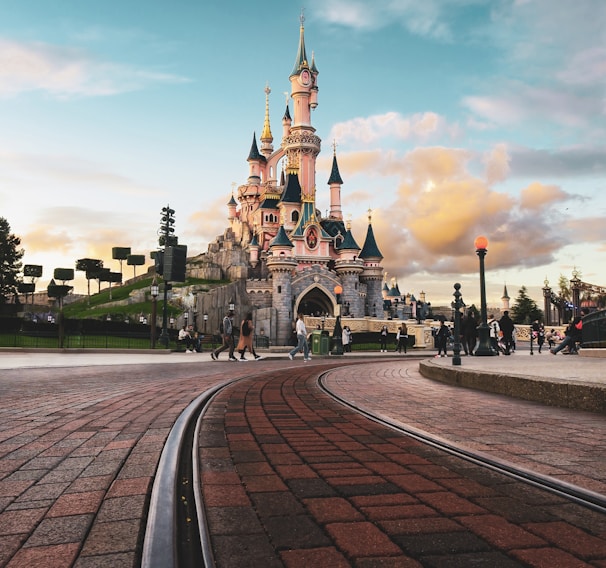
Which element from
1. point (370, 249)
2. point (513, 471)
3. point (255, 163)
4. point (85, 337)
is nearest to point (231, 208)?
point (255, 163)

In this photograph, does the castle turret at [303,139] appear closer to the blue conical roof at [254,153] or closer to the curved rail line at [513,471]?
the blue conical roof at [254,153]

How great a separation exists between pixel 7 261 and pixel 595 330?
2361 inches

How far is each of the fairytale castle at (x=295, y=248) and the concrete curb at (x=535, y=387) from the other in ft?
163

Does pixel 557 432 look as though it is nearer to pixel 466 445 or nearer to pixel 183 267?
pixel 466 445

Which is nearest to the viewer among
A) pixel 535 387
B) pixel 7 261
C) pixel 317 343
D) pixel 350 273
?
pixel 535 387

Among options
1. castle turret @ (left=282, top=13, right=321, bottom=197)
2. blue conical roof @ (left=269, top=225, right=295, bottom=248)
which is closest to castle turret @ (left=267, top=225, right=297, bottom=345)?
blue conical roof @ (left=269, top=225, right=295, bottom=248)

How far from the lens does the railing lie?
51.8 feet

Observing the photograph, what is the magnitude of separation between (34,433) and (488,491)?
3876 millimetres

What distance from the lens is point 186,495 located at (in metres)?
2.93

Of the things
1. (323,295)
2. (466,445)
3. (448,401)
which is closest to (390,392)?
(448,401)

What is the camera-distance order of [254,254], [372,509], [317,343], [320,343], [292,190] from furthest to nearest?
[254,254]
[292,190]
[317,343]
[320,343]
[372,509]

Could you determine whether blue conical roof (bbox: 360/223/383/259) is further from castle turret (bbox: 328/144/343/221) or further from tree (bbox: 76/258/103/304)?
tree (bbox: 76/258/103/304)

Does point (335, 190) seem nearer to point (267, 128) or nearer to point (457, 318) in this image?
point (267, 128)

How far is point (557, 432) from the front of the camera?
5.09 m
